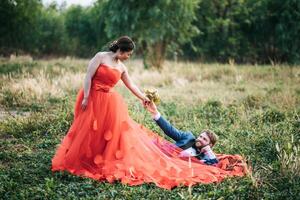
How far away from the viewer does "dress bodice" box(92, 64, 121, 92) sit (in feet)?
20.5

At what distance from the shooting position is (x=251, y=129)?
8.60m

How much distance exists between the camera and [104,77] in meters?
6.27

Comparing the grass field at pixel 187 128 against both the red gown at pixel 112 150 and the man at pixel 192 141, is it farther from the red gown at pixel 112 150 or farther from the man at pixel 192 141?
the man at pixel 192 141

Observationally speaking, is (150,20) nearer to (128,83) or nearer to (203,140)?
(128,83)

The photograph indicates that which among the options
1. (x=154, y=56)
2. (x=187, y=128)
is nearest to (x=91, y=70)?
(x=187, y=128)

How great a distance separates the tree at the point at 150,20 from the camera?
2006cm

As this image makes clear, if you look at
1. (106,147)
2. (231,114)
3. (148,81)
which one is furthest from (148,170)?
(148,81)

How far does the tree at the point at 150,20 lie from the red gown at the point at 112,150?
13.9 m

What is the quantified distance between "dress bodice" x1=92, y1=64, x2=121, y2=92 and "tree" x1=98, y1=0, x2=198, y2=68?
13.8 metres

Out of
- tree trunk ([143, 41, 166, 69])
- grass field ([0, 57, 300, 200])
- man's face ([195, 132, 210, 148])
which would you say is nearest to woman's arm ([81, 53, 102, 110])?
grass field ([0, 57, 300, 200])

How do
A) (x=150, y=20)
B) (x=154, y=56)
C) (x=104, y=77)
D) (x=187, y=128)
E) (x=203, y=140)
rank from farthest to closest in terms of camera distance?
1. (x=154, y=56)
2. (x=150, y=20)
3. (x=187, y=128)
4. (x=203, y=140)
5. (x=104, y=77)

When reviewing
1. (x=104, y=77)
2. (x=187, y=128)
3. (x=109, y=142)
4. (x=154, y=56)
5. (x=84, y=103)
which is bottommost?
(x=187, y=128)

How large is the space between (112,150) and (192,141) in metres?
1.42

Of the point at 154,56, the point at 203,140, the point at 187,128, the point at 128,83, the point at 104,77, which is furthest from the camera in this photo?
the point at 154,56
